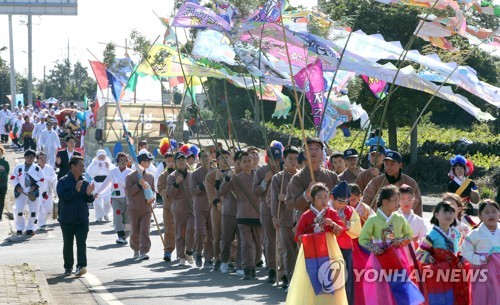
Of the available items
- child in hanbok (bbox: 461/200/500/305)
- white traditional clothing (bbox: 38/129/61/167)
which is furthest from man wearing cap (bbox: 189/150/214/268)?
white traditional clothing (bbox: 38/129/61/167)

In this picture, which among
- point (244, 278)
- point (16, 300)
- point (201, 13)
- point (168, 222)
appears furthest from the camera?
point (168, 222)

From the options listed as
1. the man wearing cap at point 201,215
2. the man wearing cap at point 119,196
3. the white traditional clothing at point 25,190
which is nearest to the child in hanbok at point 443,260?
the man wearing cap at point 201,215

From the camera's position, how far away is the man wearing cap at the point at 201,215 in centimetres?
1638

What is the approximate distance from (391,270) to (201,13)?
6.37 m

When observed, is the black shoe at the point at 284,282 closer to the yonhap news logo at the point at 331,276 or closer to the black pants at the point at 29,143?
the yonhap news logo at the point at 331,276

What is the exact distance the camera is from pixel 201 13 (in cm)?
1569

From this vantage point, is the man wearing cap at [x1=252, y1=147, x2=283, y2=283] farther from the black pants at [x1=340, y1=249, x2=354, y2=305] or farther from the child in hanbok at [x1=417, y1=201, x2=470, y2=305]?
the child in hanbok at [x1=417, y1=201, x2=470, y2=305]

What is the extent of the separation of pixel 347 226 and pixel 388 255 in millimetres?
675

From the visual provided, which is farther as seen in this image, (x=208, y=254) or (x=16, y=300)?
(x=208, y=254)

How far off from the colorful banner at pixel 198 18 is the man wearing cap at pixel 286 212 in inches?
101

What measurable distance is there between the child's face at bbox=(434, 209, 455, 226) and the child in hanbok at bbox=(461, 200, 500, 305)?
21 cm

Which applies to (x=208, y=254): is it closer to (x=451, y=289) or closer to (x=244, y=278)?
(x=244, y=278)

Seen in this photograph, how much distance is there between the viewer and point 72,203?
48.6 ft

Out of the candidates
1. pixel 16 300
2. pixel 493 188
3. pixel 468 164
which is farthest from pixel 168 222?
pixel 493 188
